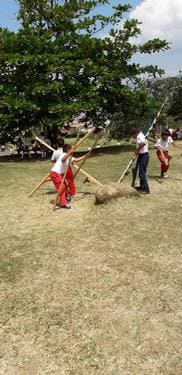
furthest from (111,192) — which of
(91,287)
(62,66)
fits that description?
(62,66)

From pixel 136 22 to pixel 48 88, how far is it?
628 centimetres

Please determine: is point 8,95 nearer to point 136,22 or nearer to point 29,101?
point 29,101

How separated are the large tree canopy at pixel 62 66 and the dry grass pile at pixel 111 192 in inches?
368

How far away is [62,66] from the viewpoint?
844 inches

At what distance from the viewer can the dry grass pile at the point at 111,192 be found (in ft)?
39.4

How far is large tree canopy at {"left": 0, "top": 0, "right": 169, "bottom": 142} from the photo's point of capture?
835 inches

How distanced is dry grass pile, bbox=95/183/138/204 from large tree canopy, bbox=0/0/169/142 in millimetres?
9338

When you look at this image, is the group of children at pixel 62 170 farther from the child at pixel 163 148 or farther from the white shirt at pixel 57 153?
the child at pixel 163 148

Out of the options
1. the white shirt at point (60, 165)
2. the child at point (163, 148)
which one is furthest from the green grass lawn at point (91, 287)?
the child at point (163, 148)

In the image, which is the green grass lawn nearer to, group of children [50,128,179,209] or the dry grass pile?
the dry grass pile

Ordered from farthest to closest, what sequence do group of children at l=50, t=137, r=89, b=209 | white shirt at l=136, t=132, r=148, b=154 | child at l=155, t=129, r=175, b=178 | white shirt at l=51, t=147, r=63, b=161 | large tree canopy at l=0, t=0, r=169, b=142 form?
large tree canopy at l=0, t=0, r=169, b=142
child at l=155, t=129, r=175, b=178
white shirt at l=136, t=132, r=148, b=154
white shirt at l=51, t=147, r=63, b=161
group of children at l=50, t=137, r=89, b=209

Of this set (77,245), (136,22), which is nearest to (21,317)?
(77,245)

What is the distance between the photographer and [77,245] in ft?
30.6

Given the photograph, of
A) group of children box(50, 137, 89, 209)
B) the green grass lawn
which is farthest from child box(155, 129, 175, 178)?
group of children box(50, 137, 89, 209)
